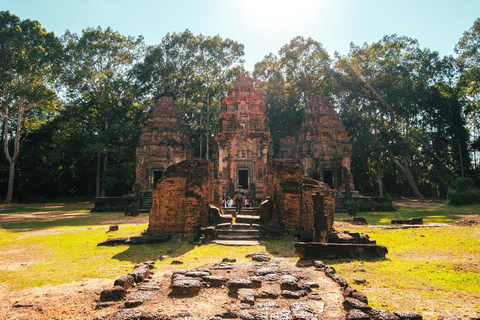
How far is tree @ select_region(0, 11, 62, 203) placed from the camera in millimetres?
26391

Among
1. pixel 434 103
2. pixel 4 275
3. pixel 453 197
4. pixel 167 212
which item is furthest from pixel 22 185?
pixel 434 103

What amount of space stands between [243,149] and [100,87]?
66.8 feet

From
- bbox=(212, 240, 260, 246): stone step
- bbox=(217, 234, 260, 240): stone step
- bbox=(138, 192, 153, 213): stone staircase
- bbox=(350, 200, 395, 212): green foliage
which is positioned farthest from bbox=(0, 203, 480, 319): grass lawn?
bbox=(350, 200, 395, 212): green foliage

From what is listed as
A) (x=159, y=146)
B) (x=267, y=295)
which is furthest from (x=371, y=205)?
(x=267, y=295)

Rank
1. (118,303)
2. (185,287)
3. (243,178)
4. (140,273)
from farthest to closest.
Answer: (243,178)
(140,273)
(185,287)
(118,303)

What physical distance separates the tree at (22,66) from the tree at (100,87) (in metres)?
2.75

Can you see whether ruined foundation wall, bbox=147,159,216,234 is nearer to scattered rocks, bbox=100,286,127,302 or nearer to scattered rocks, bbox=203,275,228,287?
scattered rocks, bbox=203,275,228,287

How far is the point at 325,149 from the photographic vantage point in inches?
1001

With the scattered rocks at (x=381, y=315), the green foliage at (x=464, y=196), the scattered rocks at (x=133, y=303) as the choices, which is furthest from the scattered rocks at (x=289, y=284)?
the green foliage at (x=464, y=196)

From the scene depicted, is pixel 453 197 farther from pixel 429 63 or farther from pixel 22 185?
pixel 22 185

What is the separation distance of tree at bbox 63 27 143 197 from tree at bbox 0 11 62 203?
2750 mm

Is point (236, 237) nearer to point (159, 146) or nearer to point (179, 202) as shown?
point (179, 202)

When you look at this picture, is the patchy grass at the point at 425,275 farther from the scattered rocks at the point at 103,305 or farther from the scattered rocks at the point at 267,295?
the scattered rocks at the point at 103,305

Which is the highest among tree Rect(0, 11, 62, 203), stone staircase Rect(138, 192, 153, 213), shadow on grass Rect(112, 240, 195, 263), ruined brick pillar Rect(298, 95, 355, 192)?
tree Rect(0, 11, 62, 203)
